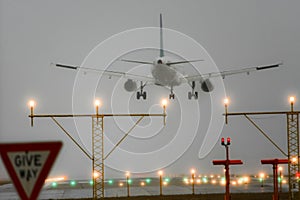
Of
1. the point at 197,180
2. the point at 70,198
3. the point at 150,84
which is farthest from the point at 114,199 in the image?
the point at 150,84

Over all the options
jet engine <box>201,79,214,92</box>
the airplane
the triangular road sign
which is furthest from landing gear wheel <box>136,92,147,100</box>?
the triangular road sign

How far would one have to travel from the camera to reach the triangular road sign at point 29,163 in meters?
7.62

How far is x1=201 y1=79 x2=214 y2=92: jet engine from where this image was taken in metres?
64.0

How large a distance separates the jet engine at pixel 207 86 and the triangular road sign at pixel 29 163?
2234 inches

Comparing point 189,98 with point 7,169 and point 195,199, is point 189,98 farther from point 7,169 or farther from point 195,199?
point 7,169

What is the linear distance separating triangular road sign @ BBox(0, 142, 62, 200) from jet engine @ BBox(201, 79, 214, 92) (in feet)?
186

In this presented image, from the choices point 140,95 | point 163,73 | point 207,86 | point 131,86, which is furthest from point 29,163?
point 131,86

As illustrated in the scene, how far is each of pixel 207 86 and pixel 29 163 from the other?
189 ft

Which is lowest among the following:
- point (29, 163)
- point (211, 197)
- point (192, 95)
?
point (211, 197)

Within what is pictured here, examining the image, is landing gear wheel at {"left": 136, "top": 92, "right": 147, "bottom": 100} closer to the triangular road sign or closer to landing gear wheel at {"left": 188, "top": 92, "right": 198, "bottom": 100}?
landing gear wheel at {"left": 188, "top": 92, "right": 198, "bottom": 100}

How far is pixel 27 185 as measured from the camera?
7801mm

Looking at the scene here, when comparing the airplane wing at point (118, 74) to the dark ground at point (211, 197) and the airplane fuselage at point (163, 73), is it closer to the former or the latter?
the airplane fuselage at point (163, 73)

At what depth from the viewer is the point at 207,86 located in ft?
212

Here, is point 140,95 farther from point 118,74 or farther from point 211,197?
point 211,197
